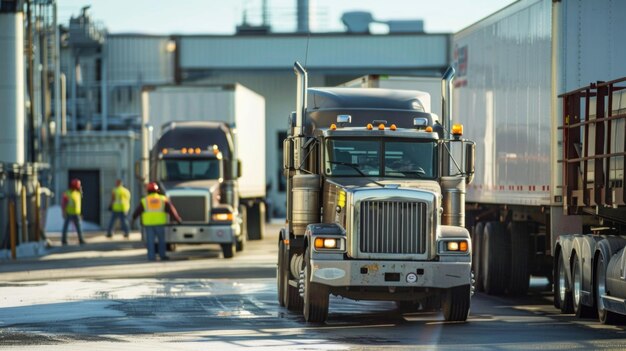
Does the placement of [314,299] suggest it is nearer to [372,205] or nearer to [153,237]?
[372,205]

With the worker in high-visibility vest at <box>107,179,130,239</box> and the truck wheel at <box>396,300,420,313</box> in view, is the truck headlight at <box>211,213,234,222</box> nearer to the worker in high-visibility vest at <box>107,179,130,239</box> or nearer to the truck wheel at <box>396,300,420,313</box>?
the worker in high-visibility vest at <box>107,179,130,239</box>

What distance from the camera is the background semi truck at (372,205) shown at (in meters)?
18.1

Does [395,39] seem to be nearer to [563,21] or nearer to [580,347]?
[563,21]

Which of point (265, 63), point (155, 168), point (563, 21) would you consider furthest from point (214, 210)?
point (265, 63)

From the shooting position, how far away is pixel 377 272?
1805 cm

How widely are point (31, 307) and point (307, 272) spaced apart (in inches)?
180

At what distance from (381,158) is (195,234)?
1603cm

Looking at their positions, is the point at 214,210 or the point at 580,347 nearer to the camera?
the point at 580,347

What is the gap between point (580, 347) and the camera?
1552 cm

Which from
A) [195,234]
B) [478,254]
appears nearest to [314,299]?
[478,254]

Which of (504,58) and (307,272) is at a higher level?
(504,58)

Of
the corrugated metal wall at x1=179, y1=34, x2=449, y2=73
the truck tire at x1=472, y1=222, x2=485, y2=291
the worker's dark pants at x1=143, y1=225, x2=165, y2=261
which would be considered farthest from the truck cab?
the corrugated metal wall at x1=179, y1=34, x2=449, y2=73

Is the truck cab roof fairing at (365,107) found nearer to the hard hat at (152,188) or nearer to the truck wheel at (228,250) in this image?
the hard hat at (152,188)

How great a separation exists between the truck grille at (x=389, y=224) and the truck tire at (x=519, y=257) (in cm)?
628
